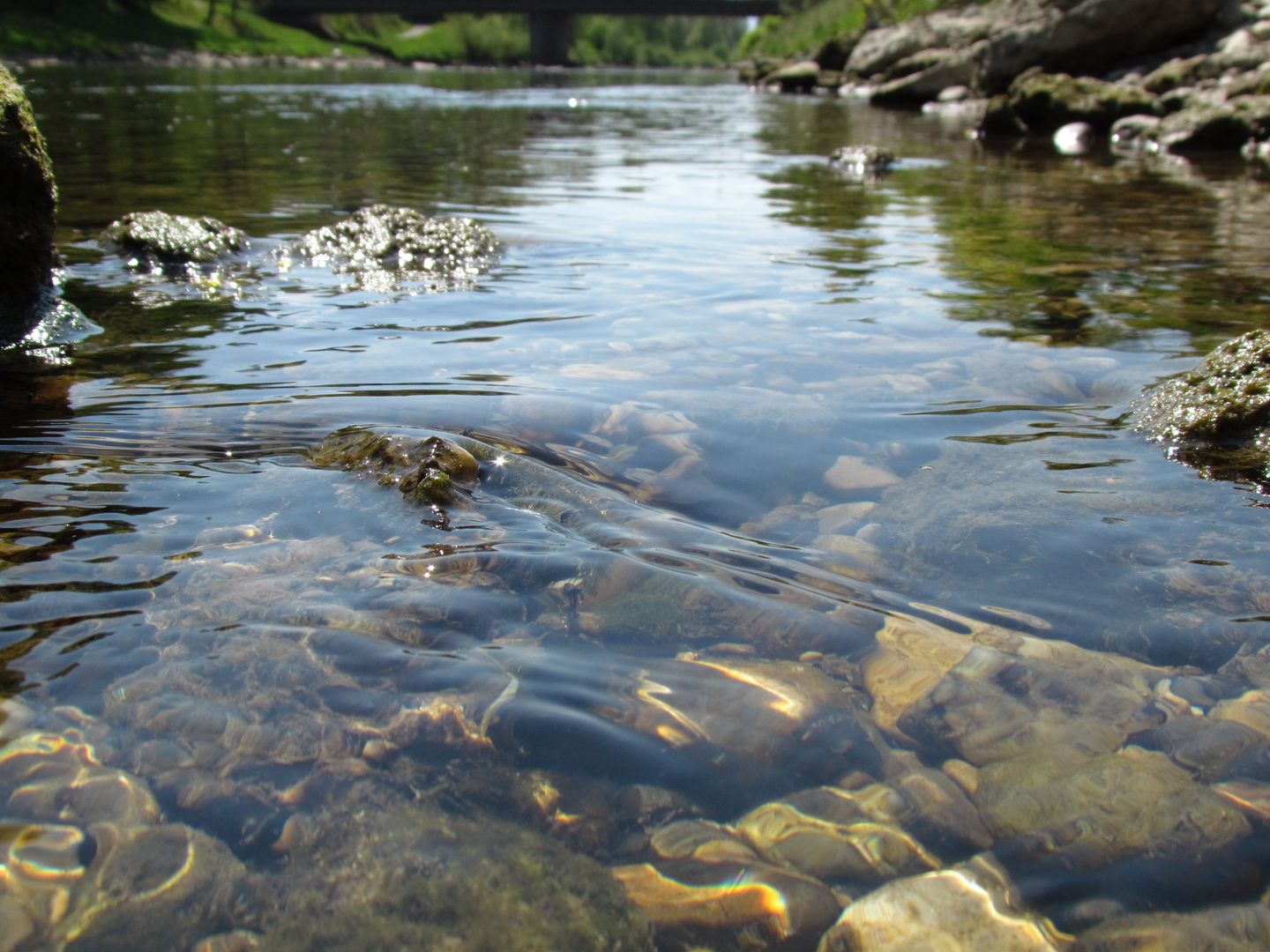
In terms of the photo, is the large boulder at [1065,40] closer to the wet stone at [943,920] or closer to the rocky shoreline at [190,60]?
the wet stone at [943,920]

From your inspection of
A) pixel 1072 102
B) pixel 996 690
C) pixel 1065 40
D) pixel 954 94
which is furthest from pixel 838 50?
pixel 996 690

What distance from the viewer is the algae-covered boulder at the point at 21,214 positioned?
4.55m

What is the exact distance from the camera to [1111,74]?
20312mm

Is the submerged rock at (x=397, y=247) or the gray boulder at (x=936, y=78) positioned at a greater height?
the gray boulder at (x=936, y=78)

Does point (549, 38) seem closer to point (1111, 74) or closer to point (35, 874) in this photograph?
point (1111, 74)

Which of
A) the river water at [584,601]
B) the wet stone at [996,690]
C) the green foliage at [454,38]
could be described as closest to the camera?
the river water at [584,601]

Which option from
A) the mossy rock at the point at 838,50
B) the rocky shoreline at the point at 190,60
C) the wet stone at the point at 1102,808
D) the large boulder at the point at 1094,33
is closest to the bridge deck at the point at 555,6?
the rocky shoreline at the point at 190,60

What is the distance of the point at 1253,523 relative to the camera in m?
2.91

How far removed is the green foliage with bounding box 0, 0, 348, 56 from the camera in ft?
148

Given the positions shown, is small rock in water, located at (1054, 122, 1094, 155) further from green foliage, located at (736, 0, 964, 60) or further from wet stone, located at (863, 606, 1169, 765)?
green foliage, located at (736, 0, 964, 60)

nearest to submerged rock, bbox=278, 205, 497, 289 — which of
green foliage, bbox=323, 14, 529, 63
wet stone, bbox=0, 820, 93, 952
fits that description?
wet stone, bbox=0, 820, 93, 952

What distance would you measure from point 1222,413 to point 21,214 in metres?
5.82

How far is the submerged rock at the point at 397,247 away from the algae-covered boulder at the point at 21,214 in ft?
5.86

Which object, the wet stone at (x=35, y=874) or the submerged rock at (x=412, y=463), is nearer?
the wet stone at (x=35, y=874)
